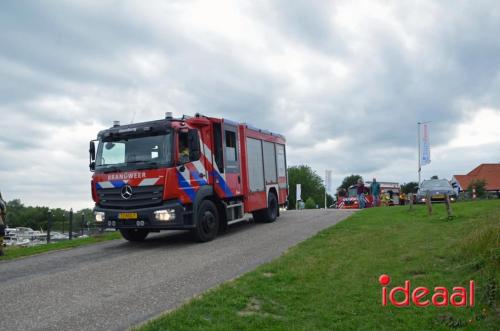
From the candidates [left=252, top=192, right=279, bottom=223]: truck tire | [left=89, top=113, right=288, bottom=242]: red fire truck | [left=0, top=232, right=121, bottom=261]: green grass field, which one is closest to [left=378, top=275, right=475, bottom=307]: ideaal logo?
[left=89, top=113, right=288, bottom=242]: red fire truck

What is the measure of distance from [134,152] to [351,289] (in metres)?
6.45

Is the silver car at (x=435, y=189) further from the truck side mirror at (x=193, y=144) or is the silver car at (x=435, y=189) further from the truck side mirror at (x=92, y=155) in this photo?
the truck side mirror at (x=92, y=155)

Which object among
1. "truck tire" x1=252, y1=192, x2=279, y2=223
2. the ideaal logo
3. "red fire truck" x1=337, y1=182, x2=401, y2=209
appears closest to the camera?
the ideaal logo

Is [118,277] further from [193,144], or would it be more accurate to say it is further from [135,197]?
[193,144]

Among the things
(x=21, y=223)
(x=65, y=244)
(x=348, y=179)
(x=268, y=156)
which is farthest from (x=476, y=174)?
(x=21, y=223)

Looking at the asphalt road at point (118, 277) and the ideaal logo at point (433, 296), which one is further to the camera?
the asphalt road at point (118, 277)

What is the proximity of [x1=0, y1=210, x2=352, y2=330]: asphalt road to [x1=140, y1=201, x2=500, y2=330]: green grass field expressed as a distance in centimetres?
67

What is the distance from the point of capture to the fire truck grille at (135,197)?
10016 mm

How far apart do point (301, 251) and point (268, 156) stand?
708cm

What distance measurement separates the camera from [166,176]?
9891 mm

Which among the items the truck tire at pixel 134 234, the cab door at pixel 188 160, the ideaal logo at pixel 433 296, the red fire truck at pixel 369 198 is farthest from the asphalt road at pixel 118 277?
the red fire truck at pixel 369 198

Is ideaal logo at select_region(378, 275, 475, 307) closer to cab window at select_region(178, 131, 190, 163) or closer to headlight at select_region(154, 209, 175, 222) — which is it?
headlight at select_region(154, 209, 175, 222)

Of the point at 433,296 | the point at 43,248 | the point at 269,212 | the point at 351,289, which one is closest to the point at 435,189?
the point at 269,212

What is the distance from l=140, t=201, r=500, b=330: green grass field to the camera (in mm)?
4477
